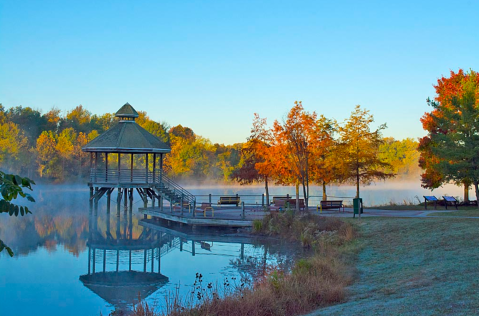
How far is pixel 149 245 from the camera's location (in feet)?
81.8

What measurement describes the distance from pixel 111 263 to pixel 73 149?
72.7 metres

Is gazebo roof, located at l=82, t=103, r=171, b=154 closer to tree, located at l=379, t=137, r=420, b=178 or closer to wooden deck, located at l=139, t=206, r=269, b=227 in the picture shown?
wooden deck, located at l=139, t=206, r=269, b=227

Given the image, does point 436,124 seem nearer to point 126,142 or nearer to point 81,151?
point 126,142

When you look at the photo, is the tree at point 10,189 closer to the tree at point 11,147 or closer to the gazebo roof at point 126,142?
the gazebo roof at point 126,142

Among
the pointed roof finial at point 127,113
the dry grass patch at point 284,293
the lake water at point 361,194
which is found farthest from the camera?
the lake water at point 361,194

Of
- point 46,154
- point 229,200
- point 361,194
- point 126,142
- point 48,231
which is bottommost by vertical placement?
point 48,231

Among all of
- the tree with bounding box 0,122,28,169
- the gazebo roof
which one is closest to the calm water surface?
the gazebo roof

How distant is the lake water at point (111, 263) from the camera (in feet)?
47.6

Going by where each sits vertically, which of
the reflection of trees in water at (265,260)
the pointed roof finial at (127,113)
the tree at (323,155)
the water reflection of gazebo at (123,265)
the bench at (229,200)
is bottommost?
the water reflection of gazebo at (123,265)

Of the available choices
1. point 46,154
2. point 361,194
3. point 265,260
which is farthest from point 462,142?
point 46,154

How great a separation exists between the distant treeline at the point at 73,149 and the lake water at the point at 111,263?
41.9 m

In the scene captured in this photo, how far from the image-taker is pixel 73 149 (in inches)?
3472

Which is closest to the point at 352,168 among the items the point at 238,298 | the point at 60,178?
the point at 238,298

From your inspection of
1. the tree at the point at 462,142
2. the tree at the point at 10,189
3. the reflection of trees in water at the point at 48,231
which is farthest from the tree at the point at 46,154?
the tree at the point at 10,189
